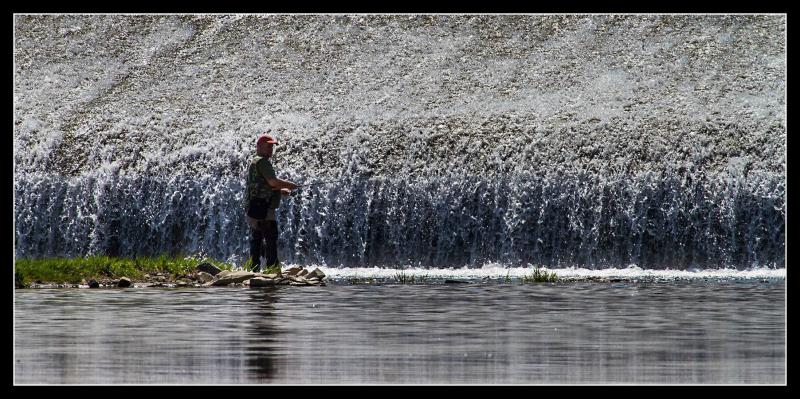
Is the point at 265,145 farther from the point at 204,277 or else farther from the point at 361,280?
the point at 361,280

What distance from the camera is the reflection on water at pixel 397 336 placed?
1011cm

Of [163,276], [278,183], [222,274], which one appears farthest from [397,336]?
[163,276]

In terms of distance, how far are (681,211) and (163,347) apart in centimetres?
1658

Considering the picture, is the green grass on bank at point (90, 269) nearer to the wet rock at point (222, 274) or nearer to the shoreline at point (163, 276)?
the shoreline at point (163, 276)

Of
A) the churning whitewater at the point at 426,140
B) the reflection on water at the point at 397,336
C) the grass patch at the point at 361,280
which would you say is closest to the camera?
the reflection on water at the point at 397,336

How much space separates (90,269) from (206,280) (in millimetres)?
1485

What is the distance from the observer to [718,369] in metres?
10.3

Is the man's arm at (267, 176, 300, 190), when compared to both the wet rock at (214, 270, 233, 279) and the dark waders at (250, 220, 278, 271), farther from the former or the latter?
the wet rock at (214, 270, 233, 279)

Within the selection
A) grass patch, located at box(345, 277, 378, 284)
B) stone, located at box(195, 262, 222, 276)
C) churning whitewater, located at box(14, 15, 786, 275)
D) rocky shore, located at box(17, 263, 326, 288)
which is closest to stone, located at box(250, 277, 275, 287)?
rocky shore, located at box(17, 263, 326, 288)

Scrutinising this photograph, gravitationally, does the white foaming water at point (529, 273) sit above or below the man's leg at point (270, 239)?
below

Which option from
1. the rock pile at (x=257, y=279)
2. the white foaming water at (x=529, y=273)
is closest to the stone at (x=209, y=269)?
the rock pile at (x=257, y=279)

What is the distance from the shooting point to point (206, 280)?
20.2 meters

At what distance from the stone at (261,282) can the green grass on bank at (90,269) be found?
141cm
